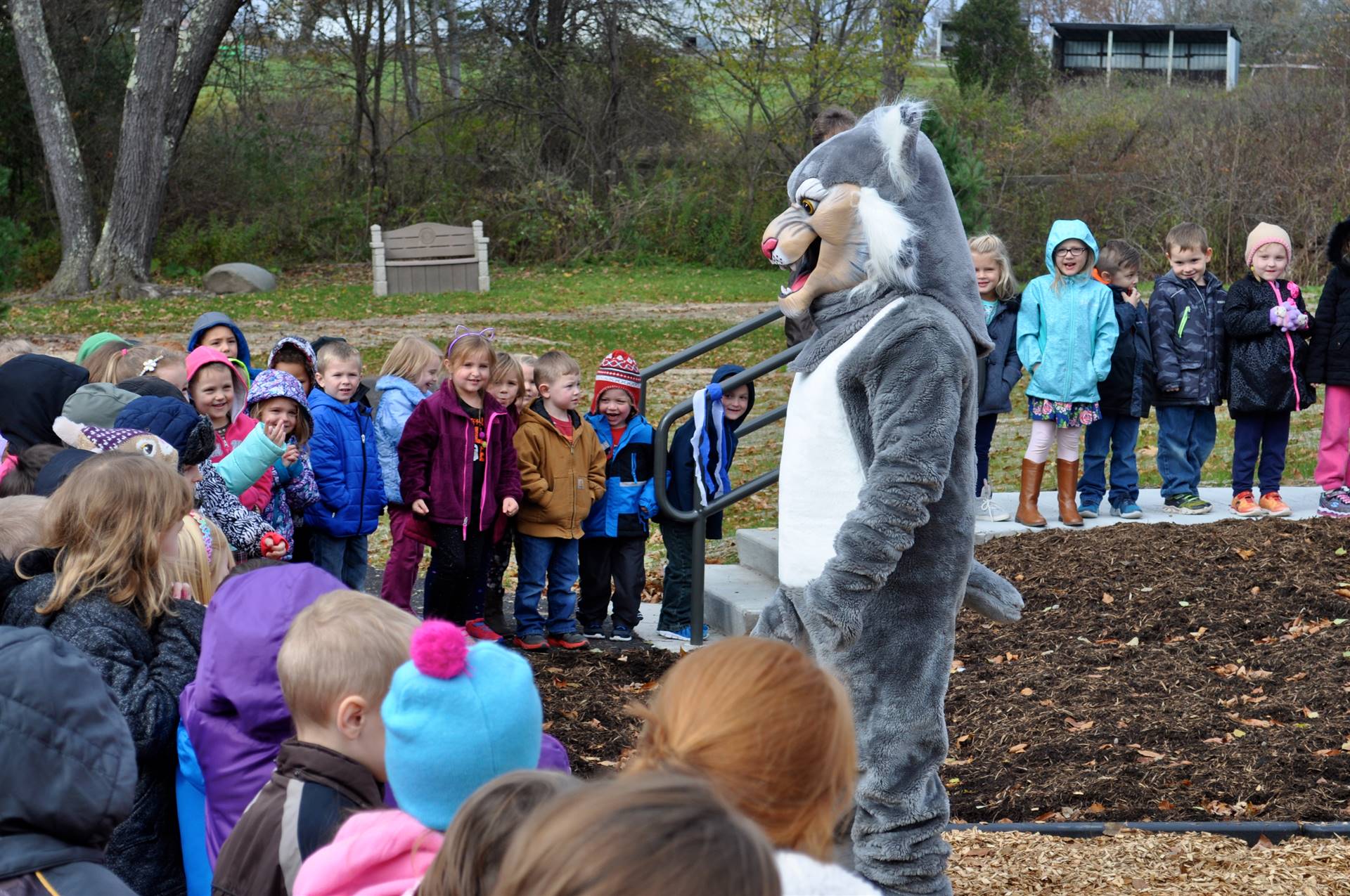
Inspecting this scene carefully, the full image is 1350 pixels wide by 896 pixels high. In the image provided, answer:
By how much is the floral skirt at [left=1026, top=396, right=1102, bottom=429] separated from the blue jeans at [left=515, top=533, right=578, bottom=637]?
2.83 meters

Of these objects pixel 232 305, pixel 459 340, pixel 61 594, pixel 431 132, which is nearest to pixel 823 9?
pixel 431 132

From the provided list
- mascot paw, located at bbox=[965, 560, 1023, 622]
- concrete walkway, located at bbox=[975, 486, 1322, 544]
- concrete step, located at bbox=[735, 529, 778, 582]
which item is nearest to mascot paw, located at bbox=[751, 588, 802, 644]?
mascot paw, located at bbox=[965, 560, 1023, 622]

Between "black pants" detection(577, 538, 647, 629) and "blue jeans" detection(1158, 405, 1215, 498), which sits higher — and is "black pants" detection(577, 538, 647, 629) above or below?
below

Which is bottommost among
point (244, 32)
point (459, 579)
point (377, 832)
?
point (459, 579)

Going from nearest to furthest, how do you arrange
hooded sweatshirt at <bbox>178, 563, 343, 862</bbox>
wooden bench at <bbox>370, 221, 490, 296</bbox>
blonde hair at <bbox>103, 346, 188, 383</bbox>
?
hooded sweatshirt at <bbox>178, 563, 343, 862</bbox> → blonde hair at <bbox>103, 346, 188, 383</bbox> → wooden bench at <bbox>370, 221, 490, 296</bbox>

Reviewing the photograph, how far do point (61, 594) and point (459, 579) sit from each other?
11.0 ft

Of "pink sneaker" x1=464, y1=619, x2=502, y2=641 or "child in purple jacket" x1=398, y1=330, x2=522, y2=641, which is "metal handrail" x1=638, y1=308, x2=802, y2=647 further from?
"pink sneaker" x1=464, y1=619, x2=502, y2=641

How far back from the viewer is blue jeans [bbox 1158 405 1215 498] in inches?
313

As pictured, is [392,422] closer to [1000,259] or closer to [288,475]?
[288,475]

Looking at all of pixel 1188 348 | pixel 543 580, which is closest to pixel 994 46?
pixel 1188 348

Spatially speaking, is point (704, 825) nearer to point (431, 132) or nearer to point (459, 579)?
point (459, 579)

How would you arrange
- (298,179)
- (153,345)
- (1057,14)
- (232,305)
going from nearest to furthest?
1. (153,345)
2. (232,305)
3. (298,179)
4. (1057,14)

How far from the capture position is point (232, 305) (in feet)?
67.3

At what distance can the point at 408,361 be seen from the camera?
6.84 metres
